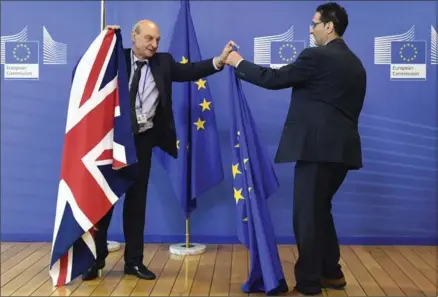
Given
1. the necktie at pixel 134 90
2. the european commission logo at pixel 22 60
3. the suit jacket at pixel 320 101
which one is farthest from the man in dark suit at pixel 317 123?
the european commission logo at pixel 22 60

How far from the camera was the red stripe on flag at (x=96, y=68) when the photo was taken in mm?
3112

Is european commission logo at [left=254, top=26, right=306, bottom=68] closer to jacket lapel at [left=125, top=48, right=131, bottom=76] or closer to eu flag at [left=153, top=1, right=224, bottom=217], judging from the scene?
eu flag at [left=153, top=1, right=224, bottom=217]

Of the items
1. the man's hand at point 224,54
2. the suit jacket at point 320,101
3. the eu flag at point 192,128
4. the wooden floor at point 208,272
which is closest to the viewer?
the suit jacket at point 320,101

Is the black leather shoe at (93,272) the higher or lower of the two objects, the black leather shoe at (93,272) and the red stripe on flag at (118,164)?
the lower

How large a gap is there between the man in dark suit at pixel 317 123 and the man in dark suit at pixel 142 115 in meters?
0.48

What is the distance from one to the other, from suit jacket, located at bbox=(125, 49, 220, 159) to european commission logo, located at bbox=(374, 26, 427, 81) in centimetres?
140

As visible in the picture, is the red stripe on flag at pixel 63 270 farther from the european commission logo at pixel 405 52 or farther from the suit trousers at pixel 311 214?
the european commission logo at pixel 405 52

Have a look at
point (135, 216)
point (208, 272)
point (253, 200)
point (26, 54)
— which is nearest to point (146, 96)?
point (135, 216)

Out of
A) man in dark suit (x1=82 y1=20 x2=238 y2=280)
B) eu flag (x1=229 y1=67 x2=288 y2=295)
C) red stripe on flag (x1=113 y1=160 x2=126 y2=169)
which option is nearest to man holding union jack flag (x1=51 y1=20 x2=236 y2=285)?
man in dark suit (x1=82 y1=20 x2=238 y2=280)

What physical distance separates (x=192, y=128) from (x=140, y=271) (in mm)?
1038

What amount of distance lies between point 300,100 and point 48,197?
213cm

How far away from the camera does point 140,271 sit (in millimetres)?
3246

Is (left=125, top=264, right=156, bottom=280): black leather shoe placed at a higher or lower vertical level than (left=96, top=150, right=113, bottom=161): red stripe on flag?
lower

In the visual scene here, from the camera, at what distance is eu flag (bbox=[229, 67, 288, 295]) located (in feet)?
9.66
